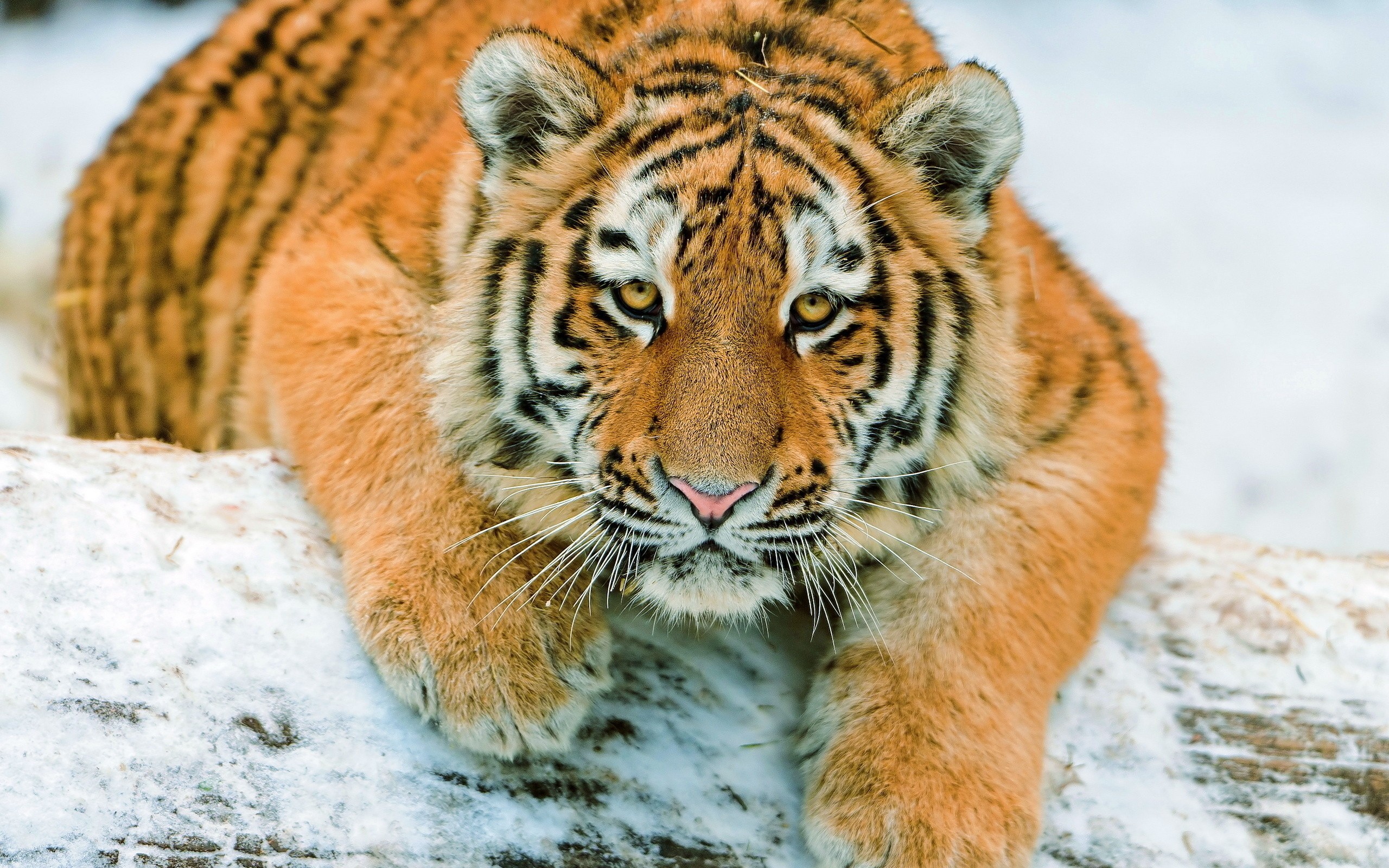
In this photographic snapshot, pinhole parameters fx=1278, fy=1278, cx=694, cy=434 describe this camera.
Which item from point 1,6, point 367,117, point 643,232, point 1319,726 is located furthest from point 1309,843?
point 1,6

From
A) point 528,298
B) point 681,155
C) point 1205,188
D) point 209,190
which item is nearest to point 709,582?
point 528,298

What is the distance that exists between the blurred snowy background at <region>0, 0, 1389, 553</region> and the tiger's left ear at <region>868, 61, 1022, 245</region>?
314 centimetres

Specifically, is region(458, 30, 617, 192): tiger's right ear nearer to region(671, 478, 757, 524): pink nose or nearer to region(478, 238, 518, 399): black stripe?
region(478, 238, 518, 399): black stripe

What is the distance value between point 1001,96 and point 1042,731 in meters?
1.11

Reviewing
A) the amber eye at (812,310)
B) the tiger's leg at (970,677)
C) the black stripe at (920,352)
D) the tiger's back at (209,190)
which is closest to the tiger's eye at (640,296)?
the amber eye at (812,310)

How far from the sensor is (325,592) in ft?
7.27

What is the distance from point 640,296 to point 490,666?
2.11ft

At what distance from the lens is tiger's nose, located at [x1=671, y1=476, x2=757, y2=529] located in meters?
1.88

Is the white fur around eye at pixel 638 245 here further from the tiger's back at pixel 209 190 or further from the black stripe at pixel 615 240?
the tiger's back at pixel 209 190

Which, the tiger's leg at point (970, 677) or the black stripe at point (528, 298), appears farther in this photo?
the black stripe at point (528, 298)

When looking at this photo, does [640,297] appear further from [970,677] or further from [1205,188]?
[1205,188]

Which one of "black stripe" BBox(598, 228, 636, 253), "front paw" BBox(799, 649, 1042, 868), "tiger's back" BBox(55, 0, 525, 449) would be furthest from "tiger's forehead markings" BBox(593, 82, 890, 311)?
"tiger's back" BBox(55, 0, 525, 449)

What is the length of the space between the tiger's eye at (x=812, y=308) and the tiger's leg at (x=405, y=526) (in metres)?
0.64

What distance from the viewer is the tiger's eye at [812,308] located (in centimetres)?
205
